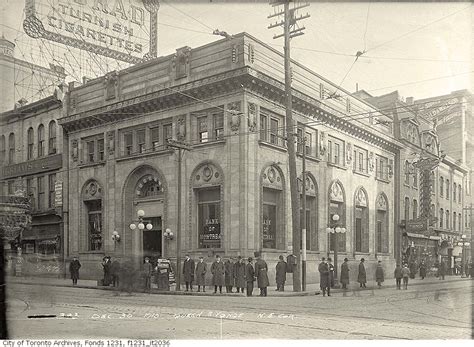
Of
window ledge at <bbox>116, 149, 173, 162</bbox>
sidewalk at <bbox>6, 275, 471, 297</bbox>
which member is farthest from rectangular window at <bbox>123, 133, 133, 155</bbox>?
sidewalk at <bbox>6, 275, 471, 297</bbox>

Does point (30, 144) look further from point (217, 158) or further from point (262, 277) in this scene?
point (262, 277)

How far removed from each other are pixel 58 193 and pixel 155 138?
12.7 ft

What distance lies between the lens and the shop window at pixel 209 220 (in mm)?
22047

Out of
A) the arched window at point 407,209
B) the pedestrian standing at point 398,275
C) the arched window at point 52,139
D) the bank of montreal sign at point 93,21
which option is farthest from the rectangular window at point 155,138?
the pedestrian standing at point 398,275

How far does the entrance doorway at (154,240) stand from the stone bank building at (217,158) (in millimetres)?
47

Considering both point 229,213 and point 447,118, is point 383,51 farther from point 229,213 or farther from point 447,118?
point 229,213

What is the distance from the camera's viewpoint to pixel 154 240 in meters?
22.0

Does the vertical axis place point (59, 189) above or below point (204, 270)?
above

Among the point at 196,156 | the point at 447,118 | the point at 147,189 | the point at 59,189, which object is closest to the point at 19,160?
the point at 59,189

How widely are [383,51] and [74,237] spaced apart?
1201 cm

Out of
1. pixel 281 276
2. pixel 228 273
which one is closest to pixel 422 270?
pixel 281 276

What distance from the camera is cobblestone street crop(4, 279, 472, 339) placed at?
33.5ft

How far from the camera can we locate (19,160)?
17797 mm

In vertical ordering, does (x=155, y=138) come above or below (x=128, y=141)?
above
